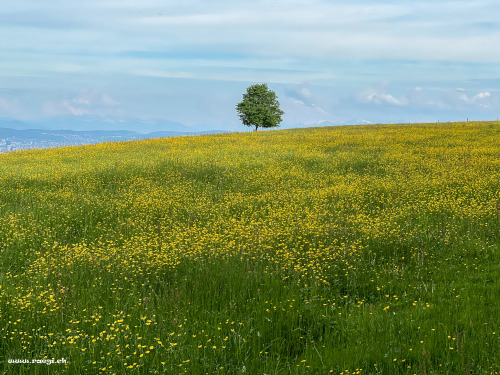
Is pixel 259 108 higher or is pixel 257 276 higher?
pixel 259 108

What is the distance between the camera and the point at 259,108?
62406mm

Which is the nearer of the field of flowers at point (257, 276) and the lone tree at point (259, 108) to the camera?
the field of flowers at point (257, 276)

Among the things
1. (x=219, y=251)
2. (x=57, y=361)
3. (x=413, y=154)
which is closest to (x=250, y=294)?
(x=219, y=251)

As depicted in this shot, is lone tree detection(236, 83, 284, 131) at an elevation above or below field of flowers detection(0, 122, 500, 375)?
above

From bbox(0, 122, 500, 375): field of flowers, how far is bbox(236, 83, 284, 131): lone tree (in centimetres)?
4618

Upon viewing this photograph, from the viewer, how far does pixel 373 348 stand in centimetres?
496

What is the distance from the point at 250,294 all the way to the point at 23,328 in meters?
3.36

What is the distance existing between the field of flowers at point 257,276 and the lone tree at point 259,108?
46.2 m

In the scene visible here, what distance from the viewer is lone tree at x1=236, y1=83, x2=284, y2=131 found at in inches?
2426

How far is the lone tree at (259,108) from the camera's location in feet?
202

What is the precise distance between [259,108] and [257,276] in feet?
187

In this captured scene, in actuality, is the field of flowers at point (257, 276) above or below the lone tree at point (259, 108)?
below

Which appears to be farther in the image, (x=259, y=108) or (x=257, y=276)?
(x=259, y=108)

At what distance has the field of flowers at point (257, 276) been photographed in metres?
4.94
